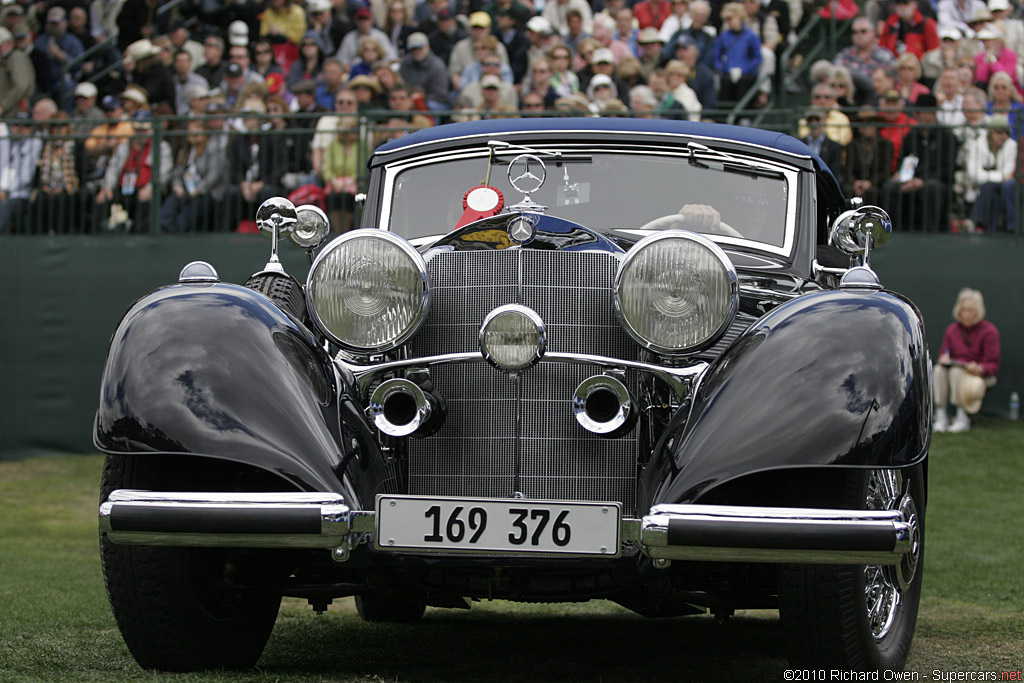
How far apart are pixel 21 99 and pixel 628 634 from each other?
34.1 feet

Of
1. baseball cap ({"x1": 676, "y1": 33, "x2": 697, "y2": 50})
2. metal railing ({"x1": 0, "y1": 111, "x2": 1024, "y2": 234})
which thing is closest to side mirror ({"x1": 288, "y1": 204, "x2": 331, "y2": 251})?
metal railing ({"x1": 0, "y1": 111, "x2": 1024, "y2": 234})

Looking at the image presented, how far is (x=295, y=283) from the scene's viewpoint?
4723mm

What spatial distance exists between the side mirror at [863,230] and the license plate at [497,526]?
1597 mm

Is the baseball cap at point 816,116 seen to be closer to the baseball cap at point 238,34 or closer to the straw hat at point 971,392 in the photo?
the straw hat at point 971,392

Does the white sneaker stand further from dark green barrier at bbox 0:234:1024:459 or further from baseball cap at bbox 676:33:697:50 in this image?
dark green barrier at bbox 0:234:1024:459

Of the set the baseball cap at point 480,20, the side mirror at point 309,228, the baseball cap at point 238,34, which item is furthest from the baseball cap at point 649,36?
the side mirror at point 309,228

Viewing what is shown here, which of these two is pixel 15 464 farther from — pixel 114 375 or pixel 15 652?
pixel 114 375

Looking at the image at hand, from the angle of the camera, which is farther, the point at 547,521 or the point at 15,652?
the point at 15,652

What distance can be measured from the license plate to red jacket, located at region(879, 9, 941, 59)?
34.1ft

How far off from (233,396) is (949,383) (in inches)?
348

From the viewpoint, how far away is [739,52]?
1282 cm

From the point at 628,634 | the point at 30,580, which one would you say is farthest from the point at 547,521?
the point at 30,580

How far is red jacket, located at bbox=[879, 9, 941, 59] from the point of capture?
12.8m

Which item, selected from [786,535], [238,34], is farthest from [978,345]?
[786,535]
